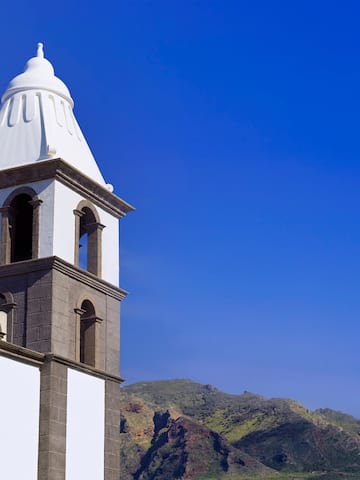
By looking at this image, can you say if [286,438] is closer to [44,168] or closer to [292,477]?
[292,477]

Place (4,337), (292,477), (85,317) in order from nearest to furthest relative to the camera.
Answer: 1. (4,337)
2. (85,317)
3. (292,477)

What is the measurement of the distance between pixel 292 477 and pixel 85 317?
66646 mm

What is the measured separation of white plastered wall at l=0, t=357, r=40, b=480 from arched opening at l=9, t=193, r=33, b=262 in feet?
11.8

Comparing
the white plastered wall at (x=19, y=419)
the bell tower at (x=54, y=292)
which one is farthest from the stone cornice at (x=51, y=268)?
the white plastered wall at (x=19, y=419)

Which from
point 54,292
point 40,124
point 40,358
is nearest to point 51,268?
point 54,292

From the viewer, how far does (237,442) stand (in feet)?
324

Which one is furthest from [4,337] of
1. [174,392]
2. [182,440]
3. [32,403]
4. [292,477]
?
[174,392]

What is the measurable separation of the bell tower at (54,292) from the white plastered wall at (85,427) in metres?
0.02

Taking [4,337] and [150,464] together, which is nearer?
[4,337]

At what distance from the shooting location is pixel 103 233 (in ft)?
76.9

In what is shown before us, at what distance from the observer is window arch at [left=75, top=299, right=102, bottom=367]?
2233 cm

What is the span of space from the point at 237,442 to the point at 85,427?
7954cm

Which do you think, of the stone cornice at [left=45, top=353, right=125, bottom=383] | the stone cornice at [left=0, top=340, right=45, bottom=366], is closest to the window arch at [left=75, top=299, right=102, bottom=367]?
the stone cornice at [left=45, top=353, right=125, bottom=383]

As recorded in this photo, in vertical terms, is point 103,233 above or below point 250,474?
below
